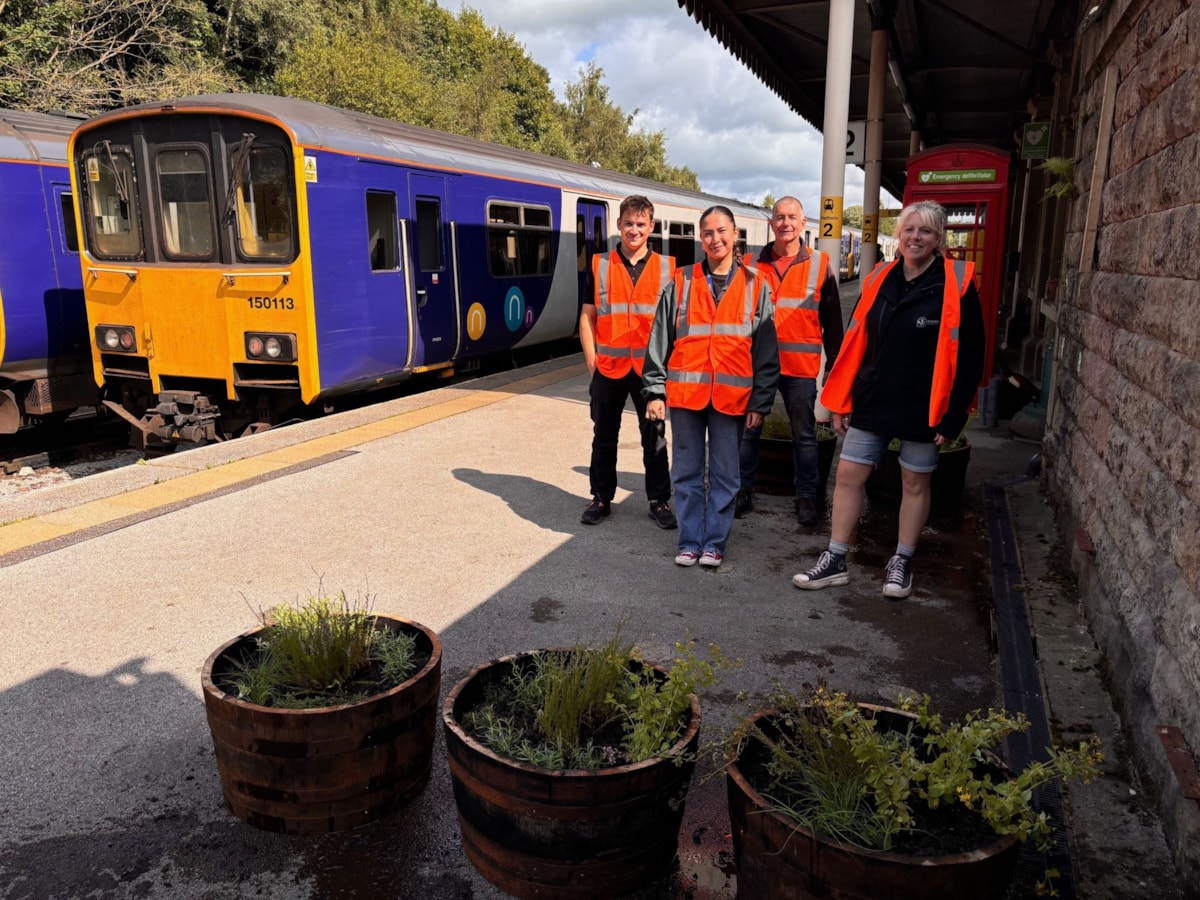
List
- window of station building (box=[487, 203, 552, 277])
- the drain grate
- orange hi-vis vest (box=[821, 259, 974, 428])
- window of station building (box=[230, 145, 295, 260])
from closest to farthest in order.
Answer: the drain grate, orange hi-vis vest (box=[821, 259, 974, 428]), window of station building (box=[230, 145, 295, 260]), window of station building (box=[487, 203, 552, 277])

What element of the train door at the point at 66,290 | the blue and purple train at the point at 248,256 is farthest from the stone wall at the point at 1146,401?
the train door at the point at 66,290

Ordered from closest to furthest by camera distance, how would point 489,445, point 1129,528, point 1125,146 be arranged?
point 1129,528, point 1125,146, point 489,445

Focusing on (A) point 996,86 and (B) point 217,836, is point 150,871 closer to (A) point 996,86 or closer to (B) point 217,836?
(B) point 217,836

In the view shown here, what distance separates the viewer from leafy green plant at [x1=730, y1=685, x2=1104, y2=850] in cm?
206

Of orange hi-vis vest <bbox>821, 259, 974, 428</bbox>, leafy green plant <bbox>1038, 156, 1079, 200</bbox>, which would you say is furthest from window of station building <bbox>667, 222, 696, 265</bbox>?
orange hi-vis vest <bbox>821, 259, 974, 428</bbox>

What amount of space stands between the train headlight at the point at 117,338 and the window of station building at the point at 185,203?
86cm

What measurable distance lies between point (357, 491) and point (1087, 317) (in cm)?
480

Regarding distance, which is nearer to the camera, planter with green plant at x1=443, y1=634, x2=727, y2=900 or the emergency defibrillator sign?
planter with green plant at x1=443, y1=634, x2=727, y2=900

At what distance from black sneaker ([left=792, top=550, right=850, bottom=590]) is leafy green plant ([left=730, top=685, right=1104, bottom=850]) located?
226 centimetres

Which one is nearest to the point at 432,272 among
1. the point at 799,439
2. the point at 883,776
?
the point at 799,439

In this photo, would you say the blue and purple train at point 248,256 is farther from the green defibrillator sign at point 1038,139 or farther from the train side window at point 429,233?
the green defibrillator sign at point 1038,139

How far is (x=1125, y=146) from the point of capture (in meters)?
4.75

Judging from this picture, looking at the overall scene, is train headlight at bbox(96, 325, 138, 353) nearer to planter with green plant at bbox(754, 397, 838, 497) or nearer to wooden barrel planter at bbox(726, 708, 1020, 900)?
planter with green plant at bbox(754, 397, 838, 497)

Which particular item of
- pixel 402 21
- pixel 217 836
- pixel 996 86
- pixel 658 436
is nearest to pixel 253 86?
pixel 402 21
